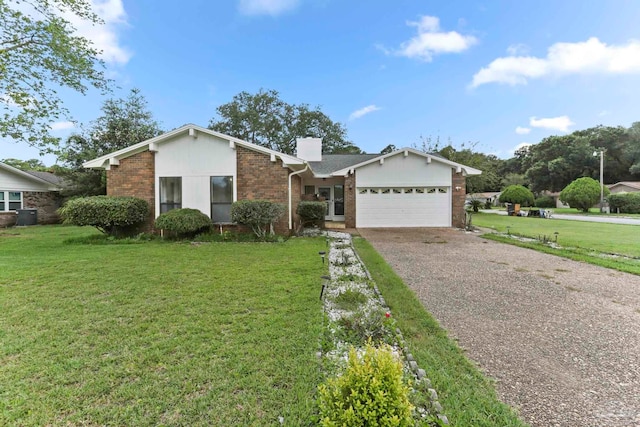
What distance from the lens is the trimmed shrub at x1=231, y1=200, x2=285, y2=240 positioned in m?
9.96

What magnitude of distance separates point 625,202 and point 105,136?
42.1m

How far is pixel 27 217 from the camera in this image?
17.1m

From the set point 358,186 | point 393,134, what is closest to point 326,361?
point 358,186

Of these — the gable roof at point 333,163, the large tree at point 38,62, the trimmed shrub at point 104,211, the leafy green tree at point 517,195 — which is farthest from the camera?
the leafy green tree at point 517,195

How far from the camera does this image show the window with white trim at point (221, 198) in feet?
36.1

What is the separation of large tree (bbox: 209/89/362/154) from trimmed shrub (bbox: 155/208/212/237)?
23.9 m

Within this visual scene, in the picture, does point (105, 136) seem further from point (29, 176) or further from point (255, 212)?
point (255, 212)

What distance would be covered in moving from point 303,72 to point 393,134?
44.3 feet

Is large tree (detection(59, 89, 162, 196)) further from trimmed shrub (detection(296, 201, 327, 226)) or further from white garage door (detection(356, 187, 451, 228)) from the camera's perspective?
white garage door (detection(356, 187, 451, 228))

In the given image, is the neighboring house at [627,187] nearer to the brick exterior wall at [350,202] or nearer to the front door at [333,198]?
the front door at [333,198]

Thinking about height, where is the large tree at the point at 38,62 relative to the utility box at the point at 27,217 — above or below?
above

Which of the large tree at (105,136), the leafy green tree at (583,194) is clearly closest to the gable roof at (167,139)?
the large tree at (105,136)

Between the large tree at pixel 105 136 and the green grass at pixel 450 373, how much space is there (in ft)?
69.5

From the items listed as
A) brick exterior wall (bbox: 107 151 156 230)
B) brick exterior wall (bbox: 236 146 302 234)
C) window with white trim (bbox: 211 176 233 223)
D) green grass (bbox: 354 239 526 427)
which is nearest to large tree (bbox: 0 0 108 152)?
brick exterior wall (bbox: 107 151 156 230)
